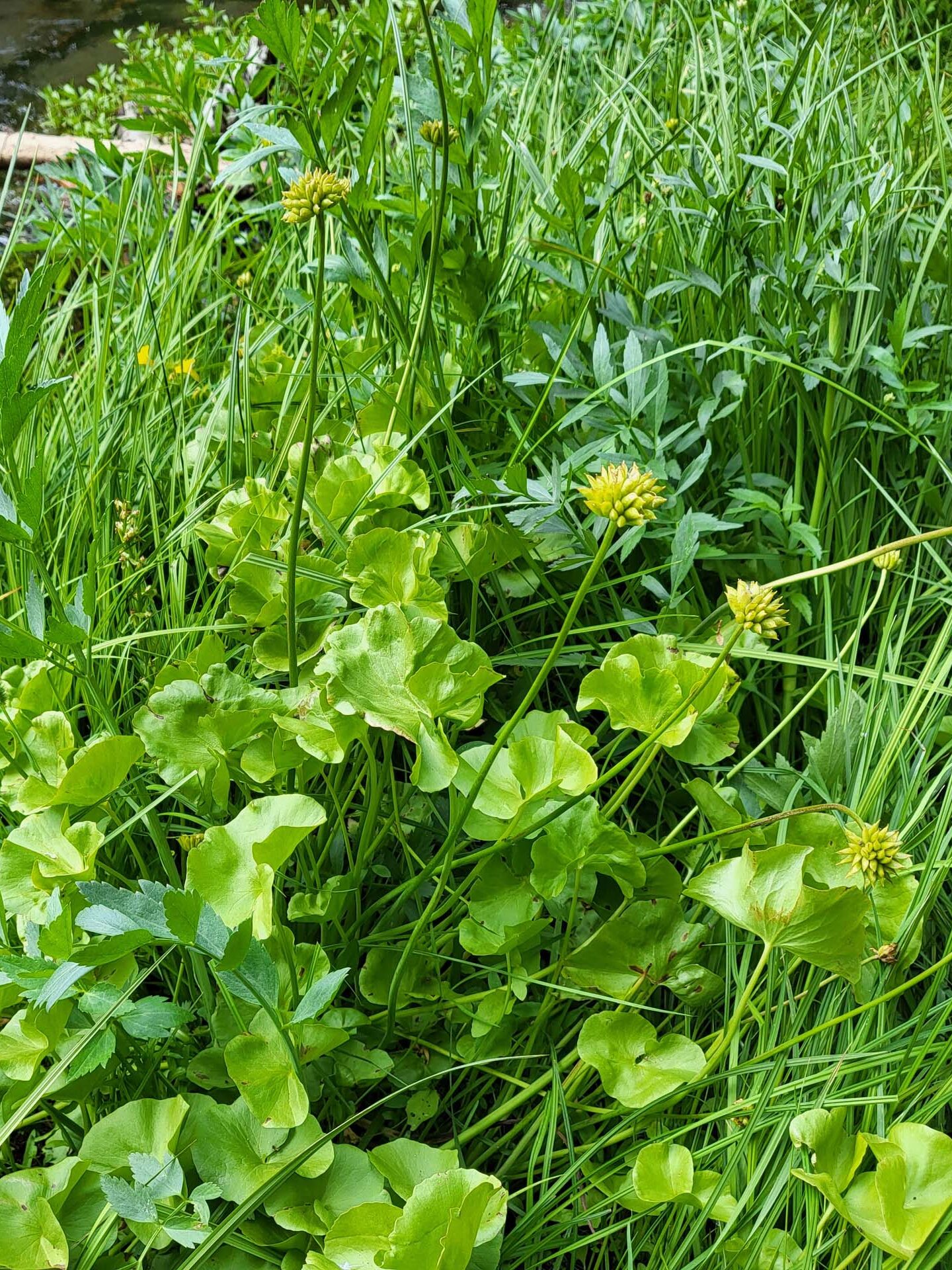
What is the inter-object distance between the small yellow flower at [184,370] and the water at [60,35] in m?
3.13

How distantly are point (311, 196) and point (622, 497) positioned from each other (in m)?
0.37

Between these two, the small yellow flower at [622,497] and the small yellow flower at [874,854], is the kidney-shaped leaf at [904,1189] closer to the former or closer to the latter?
the small yellow flower at [874,854]

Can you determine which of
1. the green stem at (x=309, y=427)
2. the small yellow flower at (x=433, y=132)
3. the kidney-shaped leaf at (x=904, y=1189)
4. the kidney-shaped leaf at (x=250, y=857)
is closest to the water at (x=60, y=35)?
the small yellow flower at (x=433, y=132)

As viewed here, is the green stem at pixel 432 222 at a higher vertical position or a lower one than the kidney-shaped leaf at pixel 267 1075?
higher

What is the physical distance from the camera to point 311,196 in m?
0.80

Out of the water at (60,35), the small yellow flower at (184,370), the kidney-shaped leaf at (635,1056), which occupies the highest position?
the water at (60,35)

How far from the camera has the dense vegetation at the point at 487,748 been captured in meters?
0.73

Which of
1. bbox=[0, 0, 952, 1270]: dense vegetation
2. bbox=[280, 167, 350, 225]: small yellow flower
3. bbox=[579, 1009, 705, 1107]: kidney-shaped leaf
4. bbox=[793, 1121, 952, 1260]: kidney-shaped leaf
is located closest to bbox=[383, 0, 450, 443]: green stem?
bbox=[0, 0, 952, 1270]: dense vegetation

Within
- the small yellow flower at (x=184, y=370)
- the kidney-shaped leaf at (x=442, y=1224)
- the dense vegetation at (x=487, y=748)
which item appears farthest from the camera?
the small yellow flower at (x=184, y=370)

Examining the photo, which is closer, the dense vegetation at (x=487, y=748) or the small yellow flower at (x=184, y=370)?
the dense vegetation at (x=487, y=748)

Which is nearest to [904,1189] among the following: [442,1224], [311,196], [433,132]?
[442,1224]

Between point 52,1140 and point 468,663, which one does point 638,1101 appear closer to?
point 468,663

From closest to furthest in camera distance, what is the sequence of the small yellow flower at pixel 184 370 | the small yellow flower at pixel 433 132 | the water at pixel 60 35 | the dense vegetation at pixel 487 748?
the dense vegetation at pixel 487 748 < the small yellow flower at pixel 433 132 < the small yellow flower at pixel 184 370 < the water at pixel 60 35

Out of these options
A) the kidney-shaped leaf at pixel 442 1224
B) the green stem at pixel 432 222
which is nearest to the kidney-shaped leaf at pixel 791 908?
the kidney-shaped leaf at pixel 442 1224
